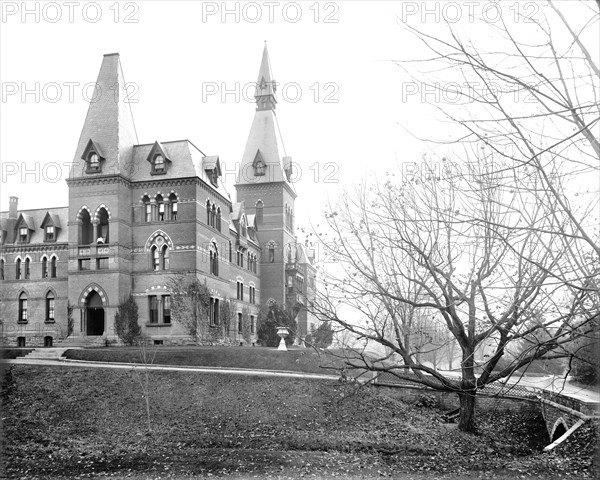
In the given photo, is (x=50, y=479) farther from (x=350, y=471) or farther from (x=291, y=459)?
(x=350, y=471)

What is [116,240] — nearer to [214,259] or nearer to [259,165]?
[214,259]

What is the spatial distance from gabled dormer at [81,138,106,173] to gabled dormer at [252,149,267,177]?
1927 cm

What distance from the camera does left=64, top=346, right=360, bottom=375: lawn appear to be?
3091 cm

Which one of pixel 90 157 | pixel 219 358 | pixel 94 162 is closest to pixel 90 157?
pixel 90 157

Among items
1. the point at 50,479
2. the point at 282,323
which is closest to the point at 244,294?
the point at 282,323

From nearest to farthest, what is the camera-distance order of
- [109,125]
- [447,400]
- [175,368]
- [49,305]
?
[447,400] < [175,368] < [109,125] < [49,305]

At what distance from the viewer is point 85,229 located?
39.6 m

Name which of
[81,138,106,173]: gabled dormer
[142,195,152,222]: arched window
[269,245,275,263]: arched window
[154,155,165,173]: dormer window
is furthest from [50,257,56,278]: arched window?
[269,245,275,263]: arched window

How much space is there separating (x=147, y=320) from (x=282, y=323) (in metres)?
11.8

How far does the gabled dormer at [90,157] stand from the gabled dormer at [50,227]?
7.50 metres

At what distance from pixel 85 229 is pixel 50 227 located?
6228 millimetres

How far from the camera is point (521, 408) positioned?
24719 millimetres

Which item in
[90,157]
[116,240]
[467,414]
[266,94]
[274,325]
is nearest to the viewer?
[467,414]

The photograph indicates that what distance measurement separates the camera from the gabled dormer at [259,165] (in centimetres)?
5597
